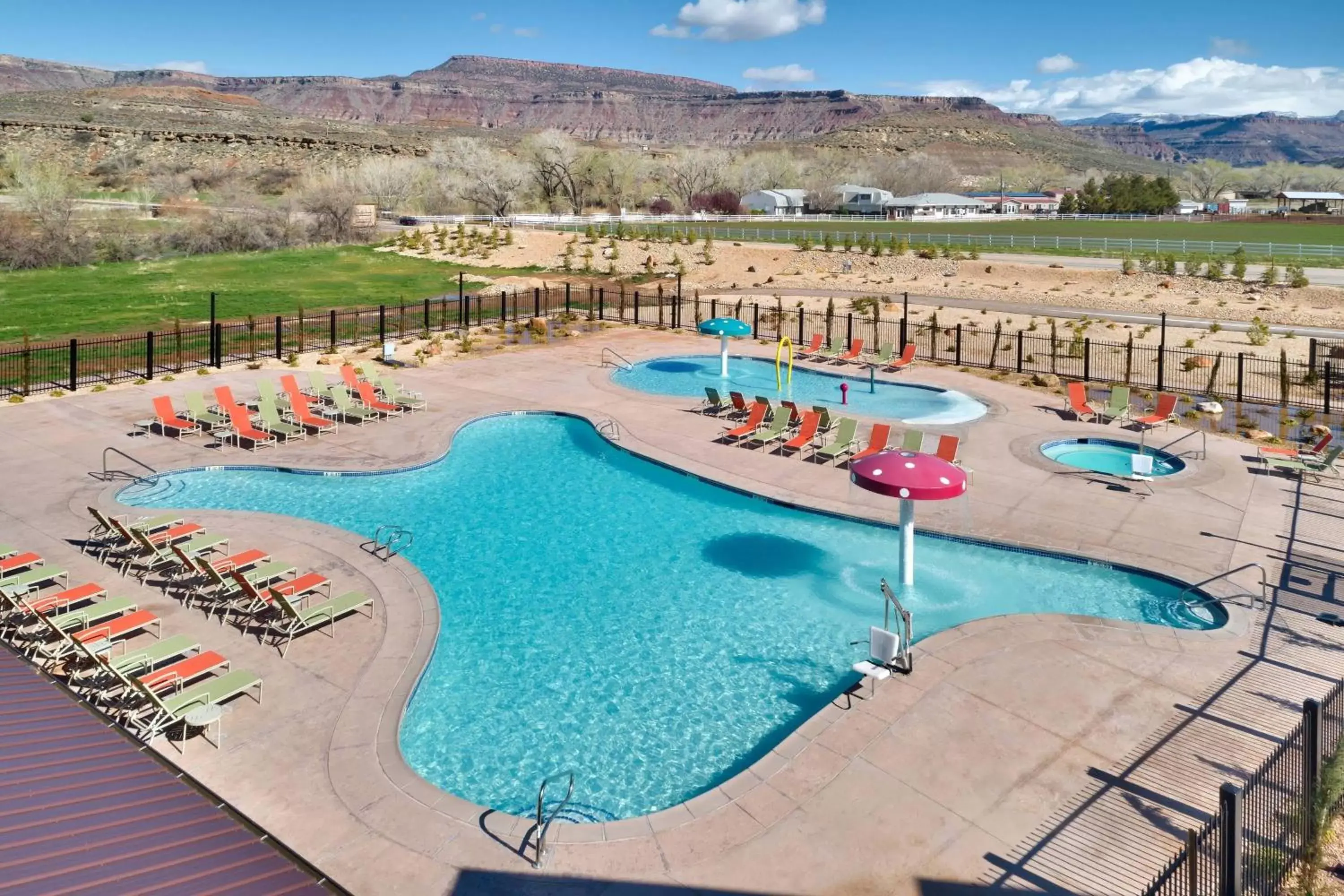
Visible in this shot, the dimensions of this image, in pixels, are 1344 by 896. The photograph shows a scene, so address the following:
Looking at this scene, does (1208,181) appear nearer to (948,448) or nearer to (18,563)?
(948,448)

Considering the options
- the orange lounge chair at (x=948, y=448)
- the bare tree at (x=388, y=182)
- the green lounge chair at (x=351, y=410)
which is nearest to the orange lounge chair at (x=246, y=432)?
the green lounge chair at (x=351, y=410)

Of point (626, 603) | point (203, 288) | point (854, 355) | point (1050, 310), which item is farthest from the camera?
point (203, 288)

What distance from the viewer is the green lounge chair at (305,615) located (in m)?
11.9

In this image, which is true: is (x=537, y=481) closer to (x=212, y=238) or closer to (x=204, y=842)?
(x=204, y=842)

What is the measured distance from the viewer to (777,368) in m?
25.4

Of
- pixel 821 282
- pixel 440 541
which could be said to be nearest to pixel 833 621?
pixel 440 541

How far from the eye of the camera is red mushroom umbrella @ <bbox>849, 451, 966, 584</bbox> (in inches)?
499

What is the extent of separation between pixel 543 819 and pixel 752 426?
1371 cm

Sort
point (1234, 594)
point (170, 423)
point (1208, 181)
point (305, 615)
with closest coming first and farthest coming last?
point (305, 615), point (1234, 594), point (170, 423), point (1208, 181)

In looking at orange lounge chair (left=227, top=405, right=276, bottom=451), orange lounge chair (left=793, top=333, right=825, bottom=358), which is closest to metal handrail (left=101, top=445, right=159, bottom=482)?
orange lounge chair (left=227, top=405, right=276, bottom=451)

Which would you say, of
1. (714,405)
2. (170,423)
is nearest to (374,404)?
(170,423)

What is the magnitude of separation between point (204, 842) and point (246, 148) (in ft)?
382

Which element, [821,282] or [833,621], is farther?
[821,282]

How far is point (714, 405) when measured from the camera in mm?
24609
